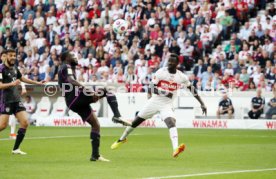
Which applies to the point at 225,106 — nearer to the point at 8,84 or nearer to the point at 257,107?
the point at 257,107

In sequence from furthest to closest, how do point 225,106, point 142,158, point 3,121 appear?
point 225,106 < point 3,121 < point 142,158

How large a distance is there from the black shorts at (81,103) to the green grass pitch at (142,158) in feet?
3.45

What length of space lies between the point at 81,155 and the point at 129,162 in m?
2.13

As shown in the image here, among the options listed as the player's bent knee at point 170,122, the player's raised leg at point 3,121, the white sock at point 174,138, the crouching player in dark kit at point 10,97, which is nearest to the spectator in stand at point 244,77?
the player's bent knee at point 170,122

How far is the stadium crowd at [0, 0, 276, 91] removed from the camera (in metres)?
31.7

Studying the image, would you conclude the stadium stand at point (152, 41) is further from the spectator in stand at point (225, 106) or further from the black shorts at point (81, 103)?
the black shorts at point (81, 103)

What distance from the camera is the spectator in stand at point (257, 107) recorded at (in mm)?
29938

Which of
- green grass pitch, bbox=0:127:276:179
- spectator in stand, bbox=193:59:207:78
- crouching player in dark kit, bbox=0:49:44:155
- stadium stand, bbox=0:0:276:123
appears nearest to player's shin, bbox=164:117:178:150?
green grass pitch, bbox=0:127:276:179

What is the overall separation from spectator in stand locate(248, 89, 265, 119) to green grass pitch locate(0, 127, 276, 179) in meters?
4.58

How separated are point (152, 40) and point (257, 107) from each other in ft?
21.8

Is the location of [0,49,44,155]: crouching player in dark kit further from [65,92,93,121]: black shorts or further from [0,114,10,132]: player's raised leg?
[65,92,93,121]: black shorts

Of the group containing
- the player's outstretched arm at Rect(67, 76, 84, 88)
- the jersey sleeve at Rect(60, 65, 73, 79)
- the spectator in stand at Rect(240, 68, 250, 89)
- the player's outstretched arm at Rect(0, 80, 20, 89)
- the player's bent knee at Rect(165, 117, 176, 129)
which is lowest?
the player's bent knee at Rect(165, 117, 176, 129)

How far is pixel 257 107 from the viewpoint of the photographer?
3012 centimetres

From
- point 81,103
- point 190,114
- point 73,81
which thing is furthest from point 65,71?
point 190,114
